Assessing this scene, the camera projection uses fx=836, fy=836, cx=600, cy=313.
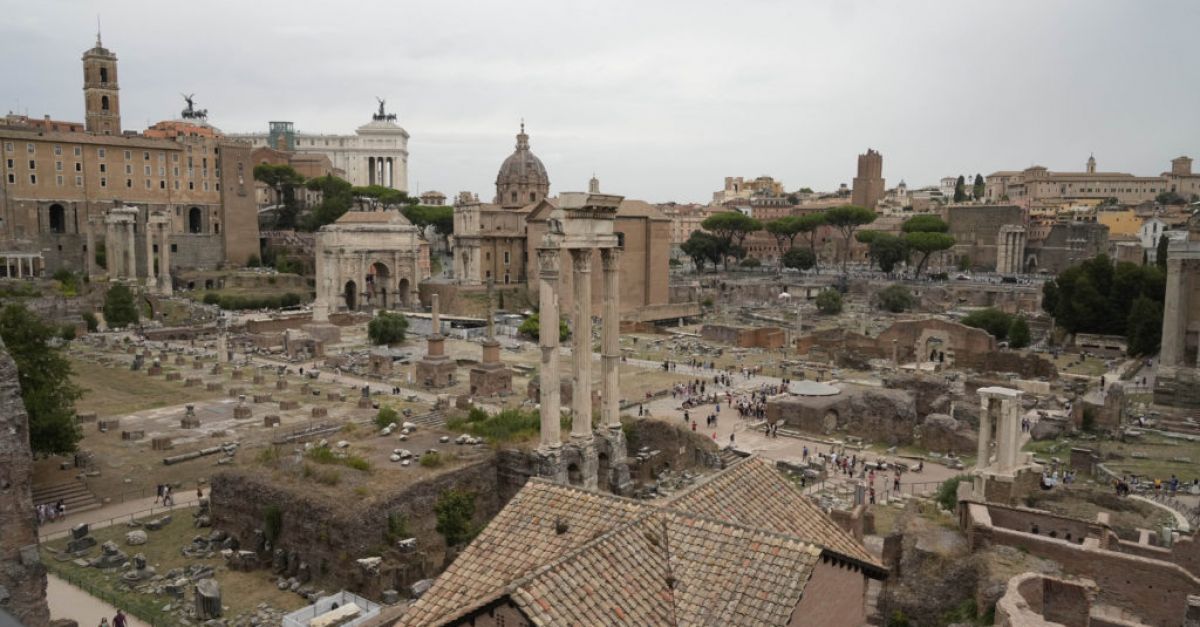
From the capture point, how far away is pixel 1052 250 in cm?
9194

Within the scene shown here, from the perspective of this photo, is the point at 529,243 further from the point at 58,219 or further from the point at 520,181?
the point at 58,219

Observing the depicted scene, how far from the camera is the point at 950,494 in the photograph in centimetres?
2123

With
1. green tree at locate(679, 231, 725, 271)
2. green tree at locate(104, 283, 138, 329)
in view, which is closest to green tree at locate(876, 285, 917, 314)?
green tree at locate(679, 231, 725, 271)

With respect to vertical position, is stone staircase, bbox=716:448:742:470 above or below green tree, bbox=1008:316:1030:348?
below

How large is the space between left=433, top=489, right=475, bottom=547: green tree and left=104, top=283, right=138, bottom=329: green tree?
144ft

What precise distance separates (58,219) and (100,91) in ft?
49.2

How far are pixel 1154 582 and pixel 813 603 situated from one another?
9.28m

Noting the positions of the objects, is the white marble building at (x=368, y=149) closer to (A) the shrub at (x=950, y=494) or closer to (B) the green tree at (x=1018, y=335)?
(B) the green tree at (x=1018, y=335)

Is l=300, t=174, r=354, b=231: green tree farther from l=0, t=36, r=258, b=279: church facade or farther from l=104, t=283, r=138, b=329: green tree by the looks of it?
l=104, t=283, r=138, b=329: green tree

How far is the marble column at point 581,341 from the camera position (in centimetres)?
1988

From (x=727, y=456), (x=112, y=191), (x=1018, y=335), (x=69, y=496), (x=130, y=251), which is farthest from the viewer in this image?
(x=112, y=191)

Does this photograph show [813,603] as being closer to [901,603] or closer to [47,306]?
[901,603]

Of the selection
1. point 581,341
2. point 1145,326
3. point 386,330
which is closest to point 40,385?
point 581,341

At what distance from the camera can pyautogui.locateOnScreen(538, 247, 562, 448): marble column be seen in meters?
19.8
